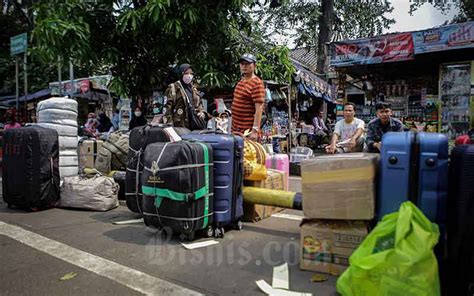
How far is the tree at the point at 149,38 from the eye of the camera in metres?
5.74

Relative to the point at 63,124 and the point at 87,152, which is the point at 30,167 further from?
the point at 87,152

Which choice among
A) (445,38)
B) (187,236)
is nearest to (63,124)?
(187,236)

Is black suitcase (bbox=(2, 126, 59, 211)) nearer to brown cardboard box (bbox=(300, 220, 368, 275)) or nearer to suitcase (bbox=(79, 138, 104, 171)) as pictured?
suitcase (bbox=(79, 138, 104, 171))

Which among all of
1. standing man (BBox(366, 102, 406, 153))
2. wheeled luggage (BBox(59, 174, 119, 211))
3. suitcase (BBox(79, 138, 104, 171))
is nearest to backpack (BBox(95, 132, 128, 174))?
suitcase (BBox(79, 138, 104, 171))

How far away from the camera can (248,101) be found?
16.0 feet

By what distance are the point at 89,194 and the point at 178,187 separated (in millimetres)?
2161

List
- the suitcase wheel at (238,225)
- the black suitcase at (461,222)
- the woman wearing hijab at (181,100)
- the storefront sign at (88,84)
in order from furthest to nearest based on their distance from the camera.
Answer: the storefront sign at (88,84) → the woman wearing hijab at (181,100) → the suitcase wheel at (238,225) → the black suitcase at (461,222)

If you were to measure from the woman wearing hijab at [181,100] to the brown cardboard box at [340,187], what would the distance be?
2.49 meters

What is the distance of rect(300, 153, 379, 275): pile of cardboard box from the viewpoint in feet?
9.17

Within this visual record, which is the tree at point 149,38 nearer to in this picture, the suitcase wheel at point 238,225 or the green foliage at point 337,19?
the suitcase wheel at point 238,225

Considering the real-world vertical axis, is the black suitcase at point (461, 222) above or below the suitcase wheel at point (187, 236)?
above

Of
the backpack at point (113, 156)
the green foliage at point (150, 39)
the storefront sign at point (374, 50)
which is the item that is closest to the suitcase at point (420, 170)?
the green foliage at point (150, 39)

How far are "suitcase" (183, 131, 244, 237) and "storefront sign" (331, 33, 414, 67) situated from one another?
6202mm

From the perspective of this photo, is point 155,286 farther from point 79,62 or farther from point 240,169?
point 79,62
